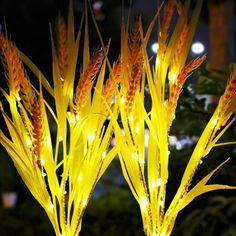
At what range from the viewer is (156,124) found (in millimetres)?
3154

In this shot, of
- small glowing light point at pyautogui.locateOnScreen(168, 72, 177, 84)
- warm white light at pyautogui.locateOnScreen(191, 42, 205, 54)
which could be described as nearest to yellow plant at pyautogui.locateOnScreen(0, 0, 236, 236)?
small glowing light point at pyautogui.locateOnScreen(168, 72, 177, 84)

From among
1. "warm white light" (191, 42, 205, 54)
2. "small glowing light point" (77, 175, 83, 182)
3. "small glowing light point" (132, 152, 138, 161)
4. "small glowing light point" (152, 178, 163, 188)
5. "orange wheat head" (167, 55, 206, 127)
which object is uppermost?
"warm white light" (191, 42, 205, 54)

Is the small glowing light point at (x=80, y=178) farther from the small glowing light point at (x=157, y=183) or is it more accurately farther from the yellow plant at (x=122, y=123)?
the small glowing light point at (x=157, y=183)

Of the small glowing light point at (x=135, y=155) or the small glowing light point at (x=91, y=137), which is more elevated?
the small glowing light point at (x=91, y=137)

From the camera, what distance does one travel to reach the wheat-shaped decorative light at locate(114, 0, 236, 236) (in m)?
3.11

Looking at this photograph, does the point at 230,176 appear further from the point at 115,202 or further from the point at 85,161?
the point at 115,202

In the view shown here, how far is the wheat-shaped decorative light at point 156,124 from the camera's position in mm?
3107

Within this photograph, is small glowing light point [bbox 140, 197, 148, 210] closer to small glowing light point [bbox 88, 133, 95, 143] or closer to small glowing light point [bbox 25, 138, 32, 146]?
small glowing light point [bbox 88, 133, 95, 143]

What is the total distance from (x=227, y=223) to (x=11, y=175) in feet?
18.6

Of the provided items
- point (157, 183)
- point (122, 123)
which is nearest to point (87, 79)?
point (122, 123)

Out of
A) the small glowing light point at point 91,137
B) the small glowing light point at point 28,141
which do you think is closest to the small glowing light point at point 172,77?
the small glowing light point at point 91,137

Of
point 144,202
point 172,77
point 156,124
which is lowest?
point 144,202

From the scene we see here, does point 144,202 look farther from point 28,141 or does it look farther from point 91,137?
point 28,141

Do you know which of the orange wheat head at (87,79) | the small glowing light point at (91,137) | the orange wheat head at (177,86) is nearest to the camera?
the orange wheat head at (177,86)
